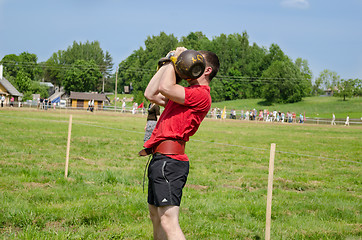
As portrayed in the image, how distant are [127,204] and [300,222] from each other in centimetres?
283

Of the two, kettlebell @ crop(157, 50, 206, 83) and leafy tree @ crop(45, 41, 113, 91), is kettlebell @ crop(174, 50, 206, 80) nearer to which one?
kettlebell @ crop(157, 50, 206, 83)

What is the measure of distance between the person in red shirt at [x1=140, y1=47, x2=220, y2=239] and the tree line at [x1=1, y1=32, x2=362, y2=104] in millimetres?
87570

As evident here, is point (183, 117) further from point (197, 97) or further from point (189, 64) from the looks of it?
point (189, 64)

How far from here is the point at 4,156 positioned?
9961mm

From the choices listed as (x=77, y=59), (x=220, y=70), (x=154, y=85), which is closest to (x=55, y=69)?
(x=77, y=59)

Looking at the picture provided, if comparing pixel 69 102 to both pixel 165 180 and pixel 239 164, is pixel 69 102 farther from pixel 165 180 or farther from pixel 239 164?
Result: pixel 165 180

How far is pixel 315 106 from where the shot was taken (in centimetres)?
8894

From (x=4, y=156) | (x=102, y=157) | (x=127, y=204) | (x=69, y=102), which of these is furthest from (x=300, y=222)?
(x=69, y=102)

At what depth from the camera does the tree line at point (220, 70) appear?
97.1 m

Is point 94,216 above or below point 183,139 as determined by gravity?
below

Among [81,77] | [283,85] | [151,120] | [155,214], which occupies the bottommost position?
[155,214]

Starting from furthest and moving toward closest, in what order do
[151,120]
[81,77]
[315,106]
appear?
[81,77]
[315,106]
[151,120]

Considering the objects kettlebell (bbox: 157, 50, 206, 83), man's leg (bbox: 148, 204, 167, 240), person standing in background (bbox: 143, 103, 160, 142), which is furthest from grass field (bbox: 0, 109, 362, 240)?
kettlebell (bbox: 157, 50, 206, 83)

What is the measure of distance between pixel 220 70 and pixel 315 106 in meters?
33.0
